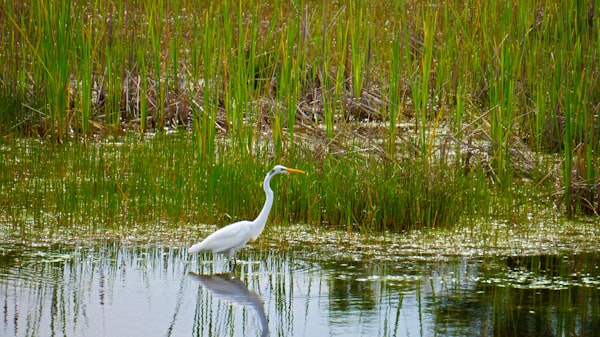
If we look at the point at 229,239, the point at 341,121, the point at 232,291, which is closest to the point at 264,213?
the point at 229,239

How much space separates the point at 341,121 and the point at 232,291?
10.1ft

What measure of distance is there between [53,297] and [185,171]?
101 inches

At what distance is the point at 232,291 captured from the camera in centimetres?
498

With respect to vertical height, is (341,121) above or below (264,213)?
above

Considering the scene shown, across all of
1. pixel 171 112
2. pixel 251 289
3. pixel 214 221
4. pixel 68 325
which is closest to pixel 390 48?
pixel 171 112

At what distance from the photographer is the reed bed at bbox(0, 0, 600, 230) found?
6.41 metres

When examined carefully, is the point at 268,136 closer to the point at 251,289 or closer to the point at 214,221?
the point at 214,221

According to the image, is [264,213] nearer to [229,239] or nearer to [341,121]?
[229,239]

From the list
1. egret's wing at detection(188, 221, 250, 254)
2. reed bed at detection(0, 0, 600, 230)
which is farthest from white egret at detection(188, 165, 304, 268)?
reed bed at detection(0, 0, 600, 230)

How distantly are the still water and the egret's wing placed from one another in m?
0.13

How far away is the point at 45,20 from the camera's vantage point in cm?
806

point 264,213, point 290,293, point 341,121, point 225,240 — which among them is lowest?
point 290,293

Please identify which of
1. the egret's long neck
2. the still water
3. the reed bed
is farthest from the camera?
the reed bed

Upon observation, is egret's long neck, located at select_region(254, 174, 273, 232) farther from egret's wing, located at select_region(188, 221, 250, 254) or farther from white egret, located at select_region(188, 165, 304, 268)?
egret's wing, located at select_region(188, 221, 250, 254)
